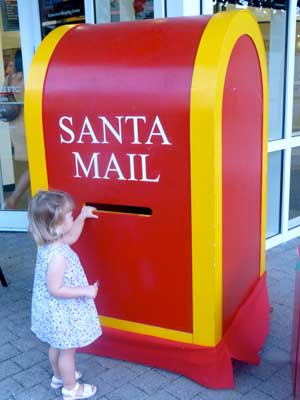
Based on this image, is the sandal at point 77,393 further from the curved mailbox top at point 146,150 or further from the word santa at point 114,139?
the word santa at point 114,139

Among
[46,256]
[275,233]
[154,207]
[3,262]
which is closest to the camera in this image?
[46,256]

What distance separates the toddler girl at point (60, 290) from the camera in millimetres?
2027

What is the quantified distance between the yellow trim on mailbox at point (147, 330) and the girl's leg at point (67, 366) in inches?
12.2

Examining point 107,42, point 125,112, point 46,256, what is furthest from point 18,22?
point 46,256

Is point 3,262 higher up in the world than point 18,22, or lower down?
lower down

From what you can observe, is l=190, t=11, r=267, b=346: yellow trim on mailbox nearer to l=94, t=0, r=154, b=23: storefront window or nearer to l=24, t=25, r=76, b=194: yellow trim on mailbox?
l=24, t=25, r=76, b=194: yellow trim on mailbox

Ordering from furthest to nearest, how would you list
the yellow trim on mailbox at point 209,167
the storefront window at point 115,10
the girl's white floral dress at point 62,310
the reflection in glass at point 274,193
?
the reflection in glass at point 274,193, the storefront window at point 115,10, the girl's white floral dress at point 62,310, the yellow trim on mailbox at point 209,167

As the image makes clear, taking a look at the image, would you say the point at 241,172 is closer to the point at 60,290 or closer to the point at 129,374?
the point at 60,290

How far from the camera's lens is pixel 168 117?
2.07 meters

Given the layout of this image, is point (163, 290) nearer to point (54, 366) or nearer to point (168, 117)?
point (54, 366)

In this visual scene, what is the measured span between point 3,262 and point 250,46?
255cm

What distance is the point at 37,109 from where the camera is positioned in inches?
92.0

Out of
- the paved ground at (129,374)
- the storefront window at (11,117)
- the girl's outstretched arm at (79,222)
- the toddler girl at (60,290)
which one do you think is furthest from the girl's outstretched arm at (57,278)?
the storefront window at (11,117)

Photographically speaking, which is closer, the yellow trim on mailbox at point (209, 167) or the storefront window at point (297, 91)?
the yellow trim on mailbox at point (209, 167)
